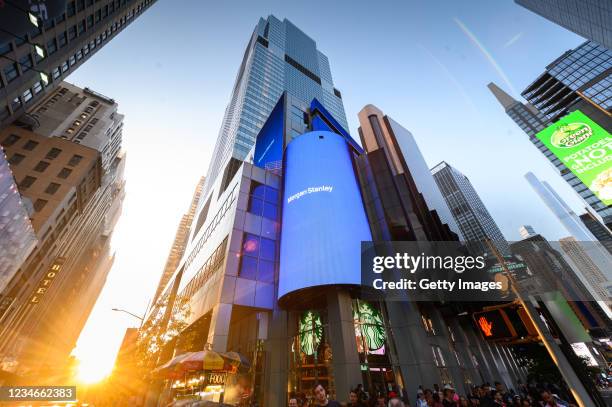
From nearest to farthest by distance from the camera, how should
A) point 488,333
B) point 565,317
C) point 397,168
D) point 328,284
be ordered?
point 565,317 < point 488,333 < point 328,284 < point 397,168

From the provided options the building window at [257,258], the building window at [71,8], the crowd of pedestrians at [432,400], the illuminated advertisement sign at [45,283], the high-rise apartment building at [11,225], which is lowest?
the crowd of pedestrians at [432,400]

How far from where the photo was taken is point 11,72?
3553cm

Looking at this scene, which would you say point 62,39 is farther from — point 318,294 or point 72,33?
point 318,294

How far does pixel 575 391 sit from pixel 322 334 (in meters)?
13.5

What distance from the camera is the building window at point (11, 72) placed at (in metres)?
34.1

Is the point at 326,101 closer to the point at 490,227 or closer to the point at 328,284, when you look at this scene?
the point at 328,284

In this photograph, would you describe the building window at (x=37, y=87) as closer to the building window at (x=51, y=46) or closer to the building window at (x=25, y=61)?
the building window at (x=25, y=61)

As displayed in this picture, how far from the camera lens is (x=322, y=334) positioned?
17562 millimetres

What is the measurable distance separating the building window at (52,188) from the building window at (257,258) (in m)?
57.5

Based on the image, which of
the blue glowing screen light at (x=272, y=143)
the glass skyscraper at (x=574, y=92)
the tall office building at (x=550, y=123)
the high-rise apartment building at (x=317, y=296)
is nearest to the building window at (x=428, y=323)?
the high-rise apartment building at (x=317, y=296)

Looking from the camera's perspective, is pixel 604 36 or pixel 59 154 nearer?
pixel 604 36

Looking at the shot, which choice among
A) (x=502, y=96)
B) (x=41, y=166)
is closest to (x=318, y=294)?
(x=41, y=166)

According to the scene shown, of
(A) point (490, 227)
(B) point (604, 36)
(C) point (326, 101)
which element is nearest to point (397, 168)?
(B) point (604, 36)

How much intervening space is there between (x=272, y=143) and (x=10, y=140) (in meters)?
64.7
